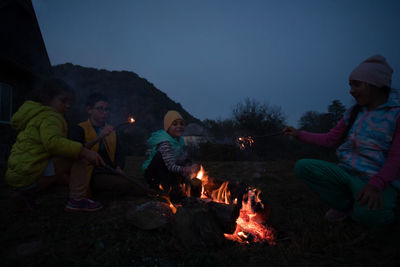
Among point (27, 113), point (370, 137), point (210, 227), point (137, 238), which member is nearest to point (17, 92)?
point (27, 113)

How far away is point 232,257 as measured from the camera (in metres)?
1.72

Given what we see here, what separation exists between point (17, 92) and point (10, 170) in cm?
722

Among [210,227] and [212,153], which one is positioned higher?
[212,153]

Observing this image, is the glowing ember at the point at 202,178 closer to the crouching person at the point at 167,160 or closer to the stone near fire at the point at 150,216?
the crouching person at the point at 167,160

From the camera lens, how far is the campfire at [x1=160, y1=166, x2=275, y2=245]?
213 centimetres

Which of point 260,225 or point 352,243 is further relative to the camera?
point 260,225

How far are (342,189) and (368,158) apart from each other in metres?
0.47

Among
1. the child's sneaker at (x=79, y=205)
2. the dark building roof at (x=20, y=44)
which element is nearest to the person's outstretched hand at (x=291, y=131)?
the child's sneaker at (x=79, y=205)

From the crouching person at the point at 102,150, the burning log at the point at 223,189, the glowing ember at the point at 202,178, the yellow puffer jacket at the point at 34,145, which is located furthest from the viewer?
the glowing ember at the point at 202,178

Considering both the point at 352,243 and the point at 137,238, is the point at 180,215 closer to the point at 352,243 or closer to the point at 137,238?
the point at 137,238

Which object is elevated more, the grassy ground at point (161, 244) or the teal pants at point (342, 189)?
the teal pants at point (342, 189)

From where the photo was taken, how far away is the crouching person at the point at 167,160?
128 inches

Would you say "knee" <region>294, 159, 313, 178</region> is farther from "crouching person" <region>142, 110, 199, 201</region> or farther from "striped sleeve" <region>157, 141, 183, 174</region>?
"striped sleeve" <region>157, 141, 183, 174</region>

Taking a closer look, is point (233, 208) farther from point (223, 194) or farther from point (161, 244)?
point (161, 244)
